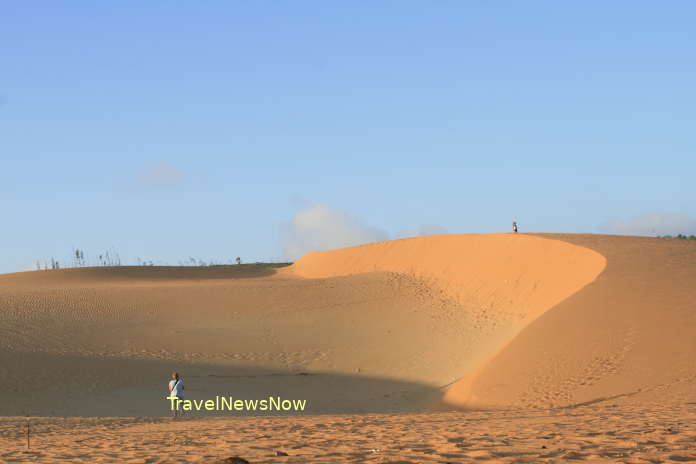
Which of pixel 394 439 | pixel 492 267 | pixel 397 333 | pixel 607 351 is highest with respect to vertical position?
pixel 492 267

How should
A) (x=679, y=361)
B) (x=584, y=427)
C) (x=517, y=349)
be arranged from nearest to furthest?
(x=584, y=427) < (x=679, y=361) < (x=517, y=349)

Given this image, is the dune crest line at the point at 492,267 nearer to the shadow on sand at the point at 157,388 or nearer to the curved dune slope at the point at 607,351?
the curved dune slope at the point at 607,351

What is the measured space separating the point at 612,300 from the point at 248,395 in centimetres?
1011

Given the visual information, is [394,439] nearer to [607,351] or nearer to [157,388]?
[607,351]

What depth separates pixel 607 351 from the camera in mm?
19469

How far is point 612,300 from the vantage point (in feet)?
73.7

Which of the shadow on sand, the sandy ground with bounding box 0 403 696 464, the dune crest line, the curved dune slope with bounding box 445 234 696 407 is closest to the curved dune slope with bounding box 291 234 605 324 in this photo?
the dune crest line

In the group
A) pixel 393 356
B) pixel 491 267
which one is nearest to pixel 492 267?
pixel 491 267

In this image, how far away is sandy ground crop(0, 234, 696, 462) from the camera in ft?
35.1

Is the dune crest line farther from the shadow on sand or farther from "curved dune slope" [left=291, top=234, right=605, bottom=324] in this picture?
the shadow on sand

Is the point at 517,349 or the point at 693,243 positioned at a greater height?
the point at 693,243

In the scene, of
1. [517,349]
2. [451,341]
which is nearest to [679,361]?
[517,349]

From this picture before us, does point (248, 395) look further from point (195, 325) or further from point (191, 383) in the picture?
point (195, 325)

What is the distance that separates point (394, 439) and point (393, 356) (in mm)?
15385
